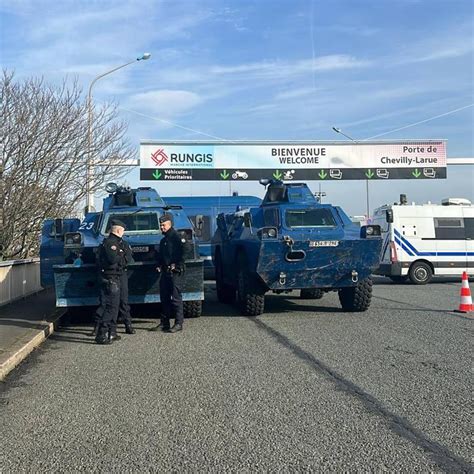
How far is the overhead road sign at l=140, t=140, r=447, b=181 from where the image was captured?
90.2ft

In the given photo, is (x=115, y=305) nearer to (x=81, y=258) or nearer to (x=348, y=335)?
(x=81, y=258)

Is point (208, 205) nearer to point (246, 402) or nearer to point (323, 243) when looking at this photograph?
point (323, 243)

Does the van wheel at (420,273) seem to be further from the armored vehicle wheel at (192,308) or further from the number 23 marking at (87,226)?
the number 23 marking at (87,226)

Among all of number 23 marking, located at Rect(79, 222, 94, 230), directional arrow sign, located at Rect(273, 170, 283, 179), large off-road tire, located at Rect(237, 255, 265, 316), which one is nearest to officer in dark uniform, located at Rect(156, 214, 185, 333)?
large off-road tire, located at Rect(237, 255, 265, 316)

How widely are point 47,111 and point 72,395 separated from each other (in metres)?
12.2

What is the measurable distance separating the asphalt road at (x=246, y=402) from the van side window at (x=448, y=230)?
10952 mm

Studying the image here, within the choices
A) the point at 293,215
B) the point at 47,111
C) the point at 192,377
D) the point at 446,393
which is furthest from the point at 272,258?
the point at 47,111

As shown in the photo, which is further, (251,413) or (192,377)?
(192,377)

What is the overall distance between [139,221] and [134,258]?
136cm

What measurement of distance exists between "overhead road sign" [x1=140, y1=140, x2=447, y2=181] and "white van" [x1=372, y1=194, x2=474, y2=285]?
8.33 metres

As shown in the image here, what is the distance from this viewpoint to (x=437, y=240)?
1997 cm

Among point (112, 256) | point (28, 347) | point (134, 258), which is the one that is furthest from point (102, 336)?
point (134, 258)

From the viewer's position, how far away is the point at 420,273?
779 inches

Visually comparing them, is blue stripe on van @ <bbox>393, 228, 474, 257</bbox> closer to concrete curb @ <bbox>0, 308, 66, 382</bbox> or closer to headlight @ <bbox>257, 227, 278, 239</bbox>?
headlight @ <bbox>257, 227, 278, 239</bbox>
